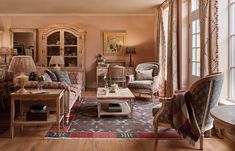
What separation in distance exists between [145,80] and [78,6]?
2.80 metres

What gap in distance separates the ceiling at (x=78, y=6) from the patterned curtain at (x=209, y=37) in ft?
10.2

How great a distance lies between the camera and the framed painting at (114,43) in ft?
28.6

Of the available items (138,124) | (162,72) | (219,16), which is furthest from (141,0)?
(138,124)

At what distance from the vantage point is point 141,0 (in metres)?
6.70

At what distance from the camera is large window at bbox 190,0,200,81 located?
212 inches

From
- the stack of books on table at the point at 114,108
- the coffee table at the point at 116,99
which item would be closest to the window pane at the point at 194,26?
the coffee table at the point at 116,99

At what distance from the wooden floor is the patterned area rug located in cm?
21

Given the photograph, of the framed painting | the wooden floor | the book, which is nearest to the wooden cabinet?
the framed painting

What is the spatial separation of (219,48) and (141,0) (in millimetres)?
3248

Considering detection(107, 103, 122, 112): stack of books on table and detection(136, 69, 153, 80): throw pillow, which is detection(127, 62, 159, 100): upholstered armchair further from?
detection(107, 103, 122, 112): stack of books on table

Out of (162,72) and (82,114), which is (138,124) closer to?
(82,114)

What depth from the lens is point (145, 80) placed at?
273 inches

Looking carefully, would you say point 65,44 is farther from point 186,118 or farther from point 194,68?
point 186,118

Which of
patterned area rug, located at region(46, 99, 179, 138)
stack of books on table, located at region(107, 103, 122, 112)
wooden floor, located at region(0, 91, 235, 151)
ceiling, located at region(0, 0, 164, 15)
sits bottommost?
wooden floor, located at region(0, 91, 235, 151)
